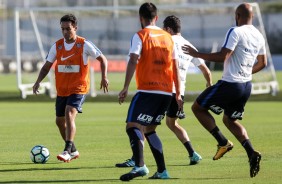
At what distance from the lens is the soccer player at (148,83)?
11797 millimetres

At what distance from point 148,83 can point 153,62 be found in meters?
0.28

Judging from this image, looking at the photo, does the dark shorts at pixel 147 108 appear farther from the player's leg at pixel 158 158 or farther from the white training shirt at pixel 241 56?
the white training shirt at pixel 241 56

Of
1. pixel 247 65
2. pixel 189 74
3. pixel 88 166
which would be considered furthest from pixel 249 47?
pixel 189 74

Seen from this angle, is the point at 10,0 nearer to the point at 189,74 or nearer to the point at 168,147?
the point at 189,74

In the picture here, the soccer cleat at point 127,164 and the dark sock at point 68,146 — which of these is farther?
the dark sock at point 68,146

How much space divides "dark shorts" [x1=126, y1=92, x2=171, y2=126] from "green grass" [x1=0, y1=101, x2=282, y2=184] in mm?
→ 795

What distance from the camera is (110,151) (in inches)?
627

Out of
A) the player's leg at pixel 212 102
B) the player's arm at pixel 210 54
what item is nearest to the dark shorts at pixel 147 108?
the player's arm at pixel 210 54

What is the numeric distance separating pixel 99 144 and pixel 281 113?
10.6 meters

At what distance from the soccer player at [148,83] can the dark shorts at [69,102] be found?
2.80m

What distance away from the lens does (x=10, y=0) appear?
61.9 m

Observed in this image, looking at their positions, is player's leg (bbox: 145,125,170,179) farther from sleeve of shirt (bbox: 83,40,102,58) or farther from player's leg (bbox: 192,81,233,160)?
sleeve of shirt (bbox: 83,40,102,58)

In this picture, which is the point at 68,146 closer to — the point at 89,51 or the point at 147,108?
the point at 89,51

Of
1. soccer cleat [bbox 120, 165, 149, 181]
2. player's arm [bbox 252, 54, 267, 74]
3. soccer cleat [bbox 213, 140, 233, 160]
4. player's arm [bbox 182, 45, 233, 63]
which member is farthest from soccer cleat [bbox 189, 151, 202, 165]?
soccer cleat [bbox 120, 165, 149, 181]
